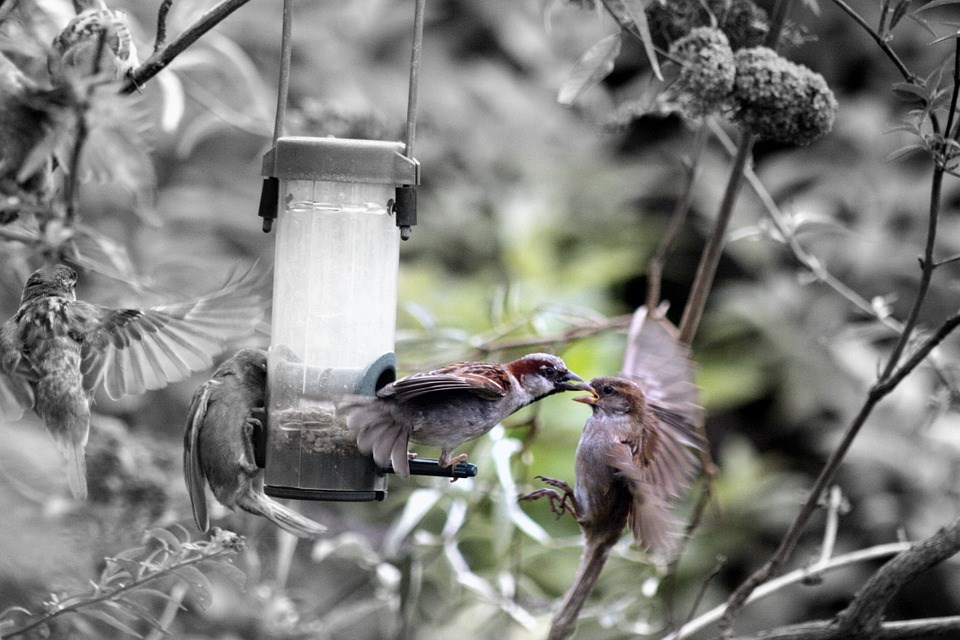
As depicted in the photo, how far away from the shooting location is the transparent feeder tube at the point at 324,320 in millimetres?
2377

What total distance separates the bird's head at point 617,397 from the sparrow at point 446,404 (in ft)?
0.16

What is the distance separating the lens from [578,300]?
17.5ft

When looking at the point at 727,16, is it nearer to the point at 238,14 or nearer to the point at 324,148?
the point at 324,148

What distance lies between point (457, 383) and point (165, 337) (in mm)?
620

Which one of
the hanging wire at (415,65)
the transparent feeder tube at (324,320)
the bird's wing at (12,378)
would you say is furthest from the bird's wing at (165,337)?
the hanging wire at (415,65)

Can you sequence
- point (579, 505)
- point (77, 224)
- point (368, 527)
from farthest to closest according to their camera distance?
point (368, 527), point (579, 505), point (77, 224)

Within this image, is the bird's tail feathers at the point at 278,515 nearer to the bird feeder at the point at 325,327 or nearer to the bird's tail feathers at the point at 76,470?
the bird feeder at the point at 325,327

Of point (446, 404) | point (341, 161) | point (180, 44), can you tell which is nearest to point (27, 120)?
point (180, 44)

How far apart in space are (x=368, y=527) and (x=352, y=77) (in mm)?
2587

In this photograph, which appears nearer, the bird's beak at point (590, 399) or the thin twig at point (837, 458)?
the thin twig at point (837, 458)

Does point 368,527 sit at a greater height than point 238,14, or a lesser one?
lesser

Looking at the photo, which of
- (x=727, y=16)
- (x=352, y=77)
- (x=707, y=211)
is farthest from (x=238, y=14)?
(x=727, y=16)

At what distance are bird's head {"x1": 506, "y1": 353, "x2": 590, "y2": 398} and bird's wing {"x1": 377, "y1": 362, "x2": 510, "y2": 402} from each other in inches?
1.7

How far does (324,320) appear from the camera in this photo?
95.1 inches
